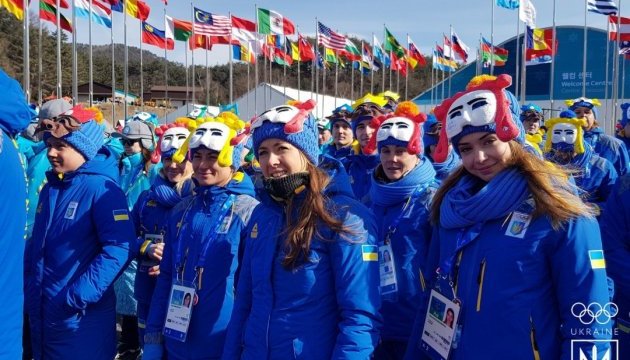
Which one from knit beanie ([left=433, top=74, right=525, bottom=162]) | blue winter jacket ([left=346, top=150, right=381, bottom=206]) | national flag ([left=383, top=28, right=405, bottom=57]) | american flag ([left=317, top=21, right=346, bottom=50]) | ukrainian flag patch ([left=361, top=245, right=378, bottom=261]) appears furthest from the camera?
national flag ([left=383, top=28, right=405, bottom=57])

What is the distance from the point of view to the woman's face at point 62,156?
3975mm

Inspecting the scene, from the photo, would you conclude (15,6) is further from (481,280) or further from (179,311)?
(481,280)

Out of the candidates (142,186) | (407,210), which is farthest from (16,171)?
(142,186)

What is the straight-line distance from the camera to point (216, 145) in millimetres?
3658

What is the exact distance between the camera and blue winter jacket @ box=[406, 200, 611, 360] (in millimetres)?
2197

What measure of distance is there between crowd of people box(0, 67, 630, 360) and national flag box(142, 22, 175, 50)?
23827 mm

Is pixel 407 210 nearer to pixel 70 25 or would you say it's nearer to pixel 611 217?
pixel 611 217

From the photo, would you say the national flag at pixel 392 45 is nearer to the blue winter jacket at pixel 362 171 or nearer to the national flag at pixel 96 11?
the national flag at pixel 96 11

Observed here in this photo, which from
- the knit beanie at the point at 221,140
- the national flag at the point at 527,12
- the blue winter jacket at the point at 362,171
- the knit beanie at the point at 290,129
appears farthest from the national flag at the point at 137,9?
the knit beanie at the point at 290,129

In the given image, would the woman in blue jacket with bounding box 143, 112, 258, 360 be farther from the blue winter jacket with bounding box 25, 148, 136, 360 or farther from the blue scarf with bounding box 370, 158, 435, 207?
the blue scarf with bounding box 370, 158, 435, 207

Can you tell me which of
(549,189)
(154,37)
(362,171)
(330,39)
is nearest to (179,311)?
(549,189)

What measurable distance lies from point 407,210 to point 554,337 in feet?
5.07

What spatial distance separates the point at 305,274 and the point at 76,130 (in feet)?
7.63

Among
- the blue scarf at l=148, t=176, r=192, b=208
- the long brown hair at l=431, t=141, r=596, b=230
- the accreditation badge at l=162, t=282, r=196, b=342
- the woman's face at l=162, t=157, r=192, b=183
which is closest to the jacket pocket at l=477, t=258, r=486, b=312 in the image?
the long brown hair at l=431, t=141, r=596, b=230
